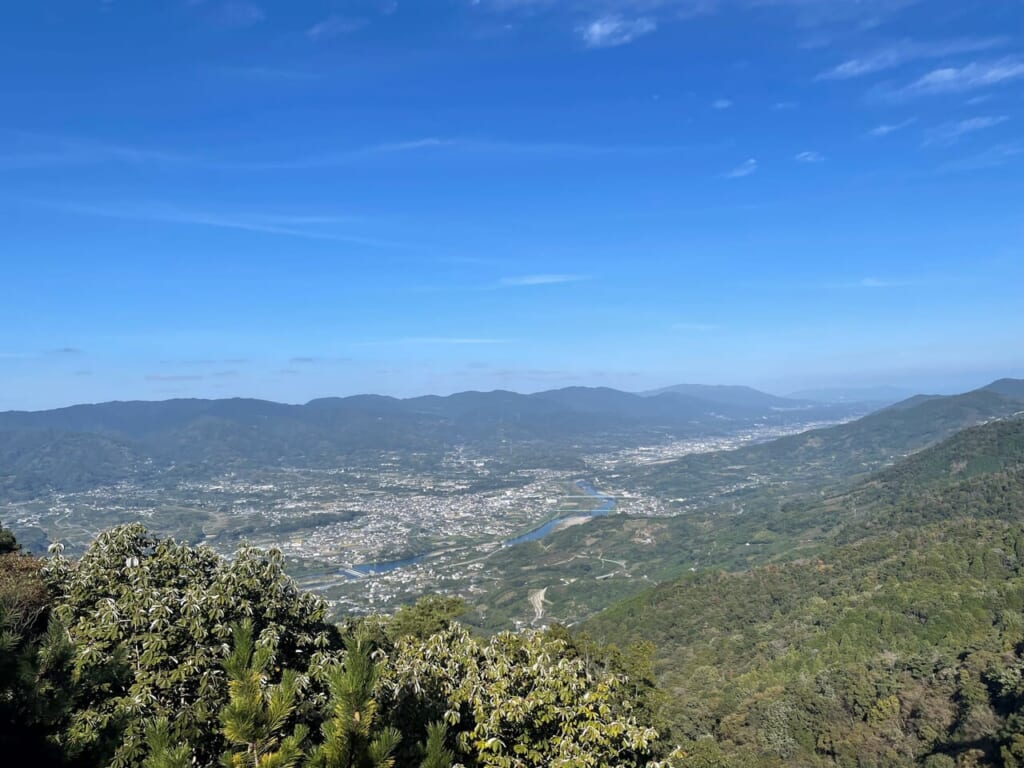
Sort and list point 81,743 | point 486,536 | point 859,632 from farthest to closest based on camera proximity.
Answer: point 486,536
point 859,632
point 81,743

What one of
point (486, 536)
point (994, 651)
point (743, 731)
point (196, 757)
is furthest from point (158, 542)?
point (486, 536)

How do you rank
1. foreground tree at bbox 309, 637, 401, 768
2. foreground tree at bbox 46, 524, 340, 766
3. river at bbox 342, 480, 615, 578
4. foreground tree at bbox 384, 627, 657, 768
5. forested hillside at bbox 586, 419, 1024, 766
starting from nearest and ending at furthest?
foreground tree at bbox 309, 637, 401, 768, foreground tree at bbox 46, 524, 340, 766, foreground tree at bbox 384, 627, 657, 768, forested hillside at bbox 586, 419, 1024, 766, river at bbox 342, 480, 615, 578

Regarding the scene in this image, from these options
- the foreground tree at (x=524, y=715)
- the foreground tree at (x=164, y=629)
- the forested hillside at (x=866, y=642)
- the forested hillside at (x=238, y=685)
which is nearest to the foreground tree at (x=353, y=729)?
the forested hillside at (x=238, y=685)

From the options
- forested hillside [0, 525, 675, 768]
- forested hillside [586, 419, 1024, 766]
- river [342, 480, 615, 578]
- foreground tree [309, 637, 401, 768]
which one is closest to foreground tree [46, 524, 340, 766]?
forested hillside [0, 525, 675, 768]

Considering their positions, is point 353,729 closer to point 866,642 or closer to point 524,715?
point 524,715

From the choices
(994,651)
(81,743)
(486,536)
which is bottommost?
(486,536)

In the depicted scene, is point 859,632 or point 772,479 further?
point 772,479

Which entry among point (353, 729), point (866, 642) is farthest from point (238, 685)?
point (866, 642)

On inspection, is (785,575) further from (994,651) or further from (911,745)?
(911,745)

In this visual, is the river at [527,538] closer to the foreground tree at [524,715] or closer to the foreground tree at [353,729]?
the foreground tree at [524,715]

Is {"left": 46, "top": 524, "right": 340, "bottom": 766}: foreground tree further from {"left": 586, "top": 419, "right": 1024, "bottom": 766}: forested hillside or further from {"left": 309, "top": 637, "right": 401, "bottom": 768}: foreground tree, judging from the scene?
{"left": 586, "top": 419, "right": 1024, "bottom": 766}: forested hillside

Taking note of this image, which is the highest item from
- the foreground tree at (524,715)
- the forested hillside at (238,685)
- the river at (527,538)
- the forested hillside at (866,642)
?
the forested hillside at (238,685)
